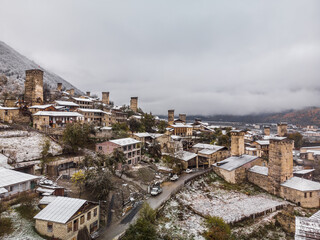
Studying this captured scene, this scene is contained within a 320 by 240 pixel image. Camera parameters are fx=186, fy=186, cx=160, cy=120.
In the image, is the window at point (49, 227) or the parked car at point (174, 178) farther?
the parked car at point (174, 178)

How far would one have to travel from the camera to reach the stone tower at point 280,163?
2834cm

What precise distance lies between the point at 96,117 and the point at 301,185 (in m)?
46.8

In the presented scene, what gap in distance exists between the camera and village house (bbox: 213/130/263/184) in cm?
3238

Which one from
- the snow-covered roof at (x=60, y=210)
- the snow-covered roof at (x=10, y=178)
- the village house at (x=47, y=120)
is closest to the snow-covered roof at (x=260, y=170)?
the snow-covered roof at (x=60, y=210)

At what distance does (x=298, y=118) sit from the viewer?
165 metres

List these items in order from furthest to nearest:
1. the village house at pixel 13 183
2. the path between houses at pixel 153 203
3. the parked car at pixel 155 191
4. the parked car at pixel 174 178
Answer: the parked car at pixel 174 178
the parked car at pixel 155 191
the path between houses at pixel 153 203
the village house at pixel 13 183

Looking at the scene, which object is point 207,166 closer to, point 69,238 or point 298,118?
point 69,238

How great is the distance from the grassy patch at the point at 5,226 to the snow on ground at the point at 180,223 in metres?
12.0

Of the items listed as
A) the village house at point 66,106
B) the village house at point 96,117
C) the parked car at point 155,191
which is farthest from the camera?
the village house at point 96,117

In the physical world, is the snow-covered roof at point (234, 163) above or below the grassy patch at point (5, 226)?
below

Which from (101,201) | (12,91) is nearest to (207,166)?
(101,201)

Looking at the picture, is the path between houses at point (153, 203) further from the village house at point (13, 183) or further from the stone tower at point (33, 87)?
the stone tower at point (33, 87)

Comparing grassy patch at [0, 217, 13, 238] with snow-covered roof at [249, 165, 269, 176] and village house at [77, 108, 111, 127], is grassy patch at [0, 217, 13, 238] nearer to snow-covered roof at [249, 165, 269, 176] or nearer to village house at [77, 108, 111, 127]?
snow-covered roof at [249, 165, 269, 176]

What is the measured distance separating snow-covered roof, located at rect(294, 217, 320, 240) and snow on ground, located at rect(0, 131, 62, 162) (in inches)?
1213
